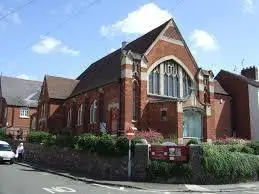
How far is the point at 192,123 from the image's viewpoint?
37.7m

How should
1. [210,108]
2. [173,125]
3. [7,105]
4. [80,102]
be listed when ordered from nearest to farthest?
1. [173,125]
2. [210,108]
3. [80,102]
4. [7,105]

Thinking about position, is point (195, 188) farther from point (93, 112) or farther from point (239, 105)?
point (239, 105)

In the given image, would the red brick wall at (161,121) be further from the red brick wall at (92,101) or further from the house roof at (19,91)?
the house roof at (19,91)

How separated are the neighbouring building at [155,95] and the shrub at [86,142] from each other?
7.00 meters

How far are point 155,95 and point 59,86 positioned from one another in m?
18.2

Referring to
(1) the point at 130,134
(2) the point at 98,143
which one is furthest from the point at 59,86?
(1) the point at 130,134

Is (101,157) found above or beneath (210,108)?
beneath

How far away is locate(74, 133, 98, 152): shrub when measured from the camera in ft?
86.2

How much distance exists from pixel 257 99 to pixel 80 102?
20393mm

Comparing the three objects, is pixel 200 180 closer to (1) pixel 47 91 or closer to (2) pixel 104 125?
(2) pixel 104 125

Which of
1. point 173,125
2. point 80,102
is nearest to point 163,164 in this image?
point 173,125

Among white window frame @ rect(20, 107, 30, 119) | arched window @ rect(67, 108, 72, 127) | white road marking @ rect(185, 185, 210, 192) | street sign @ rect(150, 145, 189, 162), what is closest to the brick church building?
arched window @ rect(67, 108, 72, 127)

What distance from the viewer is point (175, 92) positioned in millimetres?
39125

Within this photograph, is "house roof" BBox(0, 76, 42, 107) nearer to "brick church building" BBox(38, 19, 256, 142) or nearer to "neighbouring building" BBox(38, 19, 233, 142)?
"neighbouring building" BBox(38, 19, 233, 142)
